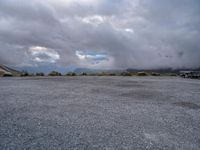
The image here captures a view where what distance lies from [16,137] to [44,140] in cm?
72

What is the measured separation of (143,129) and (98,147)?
1721 millimetres

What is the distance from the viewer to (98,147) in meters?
4.03

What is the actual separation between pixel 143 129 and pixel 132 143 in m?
1.05

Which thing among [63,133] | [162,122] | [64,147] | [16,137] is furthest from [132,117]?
[16,137]

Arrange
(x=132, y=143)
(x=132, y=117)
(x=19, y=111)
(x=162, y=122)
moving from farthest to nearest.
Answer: (x=19, y=111), (x=132, y=117), (x=162, y=122), (x=132, y=143)

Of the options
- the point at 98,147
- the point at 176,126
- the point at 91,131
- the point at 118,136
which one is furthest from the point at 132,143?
the point at 176,126

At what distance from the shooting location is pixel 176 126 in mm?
5594

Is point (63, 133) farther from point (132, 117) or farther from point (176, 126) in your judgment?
point (176, 126)

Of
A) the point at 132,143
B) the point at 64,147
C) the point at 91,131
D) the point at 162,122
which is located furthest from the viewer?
the point at 162,122

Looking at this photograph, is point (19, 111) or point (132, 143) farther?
point (19, 111)

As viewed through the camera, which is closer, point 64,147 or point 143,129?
point 64,147

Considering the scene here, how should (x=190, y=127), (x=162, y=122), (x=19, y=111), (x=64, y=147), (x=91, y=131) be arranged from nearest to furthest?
(x=64, y=147), (x=91, y=131), (x=190, y=127), (x=162, y=122), (x=19, y=111)

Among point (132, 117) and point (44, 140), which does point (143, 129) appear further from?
point (44, 140)

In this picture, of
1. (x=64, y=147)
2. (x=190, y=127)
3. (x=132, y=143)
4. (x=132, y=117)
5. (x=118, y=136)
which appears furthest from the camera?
(x=132, y=117)
